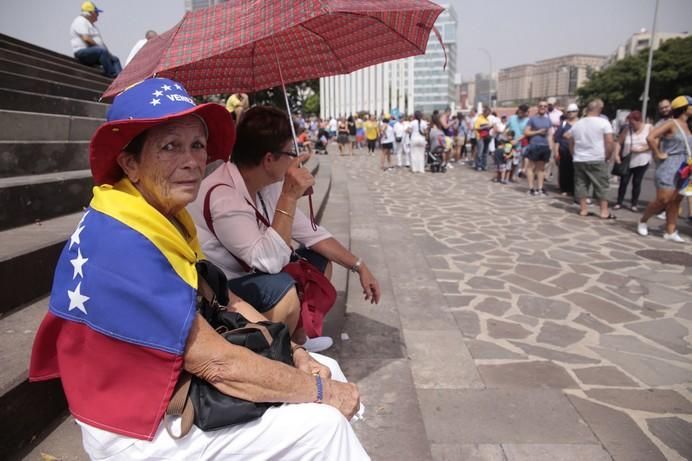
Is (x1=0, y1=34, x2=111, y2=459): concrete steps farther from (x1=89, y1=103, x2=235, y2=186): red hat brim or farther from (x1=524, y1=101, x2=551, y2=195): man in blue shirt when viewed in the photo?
(x1=524, y1=101, x2=551, y2=195): man in blue shirt

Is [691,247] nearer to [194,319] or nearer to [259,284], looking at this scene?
[259,284]

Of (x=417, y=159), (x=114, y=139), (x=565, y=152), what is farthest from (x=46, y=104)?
(x=417, y=159)

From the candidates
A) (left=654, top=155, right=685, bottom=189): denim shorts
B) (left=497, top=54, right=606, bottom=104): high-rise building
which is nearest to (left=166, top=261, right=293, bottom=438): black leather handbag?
(left=654, top=155, right=685, bottom=189): denim shorts

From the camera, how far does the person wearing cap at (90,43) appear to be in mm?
9304

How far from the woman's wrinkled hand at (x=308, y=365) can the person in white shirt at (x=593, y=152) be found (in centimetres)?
755

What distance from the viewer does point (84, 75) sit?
8.80 m

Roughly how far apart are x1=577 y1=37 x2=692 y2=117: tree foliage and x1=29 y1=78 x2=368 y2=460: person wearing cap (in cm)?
4179

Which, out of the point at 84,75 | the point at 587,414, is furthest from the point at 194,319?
the point at 84,75

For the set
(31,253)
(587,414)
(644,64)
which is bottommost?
(587,414)

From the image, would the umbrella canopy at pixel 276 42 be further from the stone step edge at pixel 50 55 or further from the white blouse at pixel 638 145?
the white blouse at pixel 638 145

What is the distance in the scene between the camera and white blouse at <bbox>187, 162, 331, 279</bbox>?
2.33 metres

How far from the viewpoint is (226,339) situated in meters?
1.54

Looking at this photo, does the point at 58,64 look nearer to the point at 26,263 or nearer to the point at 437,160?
the point at 26,263

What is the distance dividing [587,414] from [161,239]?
2.54m
